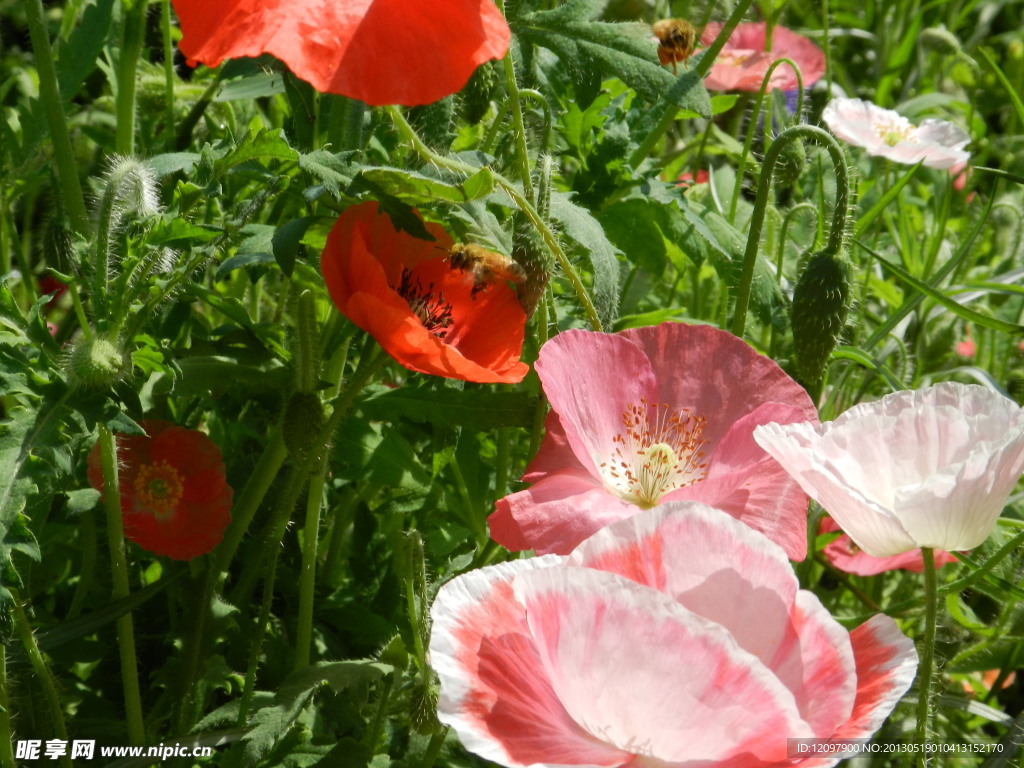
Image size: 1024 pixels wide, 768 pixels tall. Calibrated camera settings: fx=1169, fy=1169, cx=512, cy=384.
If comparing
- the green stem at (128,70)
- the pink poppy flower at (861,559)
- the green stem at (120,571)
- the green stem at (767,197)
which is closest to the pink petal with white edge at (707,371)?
the green stem at (767,197)

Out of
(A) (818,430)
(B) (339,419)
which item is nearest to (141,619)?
(B) (339,419)

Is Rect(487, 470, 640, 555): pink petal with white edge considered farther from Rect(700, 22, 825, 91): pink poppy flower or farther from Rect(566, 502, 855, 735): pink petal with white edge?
Rect(700, 22, 825, 91): pink poppy flower

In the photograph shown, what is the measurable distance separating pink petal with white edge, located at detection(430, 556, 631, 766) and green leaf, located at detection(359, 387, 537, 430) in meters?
0.45

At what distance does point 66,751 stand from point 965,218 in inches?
84.4

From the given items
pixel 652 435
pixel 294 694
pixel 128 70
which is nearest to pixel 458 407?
pixel 652 435

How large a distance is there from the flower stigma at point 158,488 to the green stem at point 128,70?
0.42 metres

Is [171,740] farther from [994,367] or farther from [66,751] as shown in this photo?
[994,367]

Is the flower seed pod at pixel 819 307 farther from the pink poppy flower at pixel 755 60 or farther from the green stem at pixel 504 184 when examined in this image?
the pink poppy flower at pixel 755 60

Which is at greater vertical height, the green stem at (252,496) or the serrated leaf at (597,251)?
the serrated leaf at (597,251)

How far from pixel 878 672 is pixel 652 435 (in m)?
0.40

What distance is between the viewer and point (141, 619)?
158 cm

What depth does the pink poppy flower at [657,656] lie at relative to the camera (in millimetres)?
793

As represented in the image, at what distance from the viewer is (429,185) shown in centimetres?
112

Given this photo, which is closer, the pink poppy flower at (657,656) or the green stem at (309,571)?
the pink poppy flower at (657,656)
